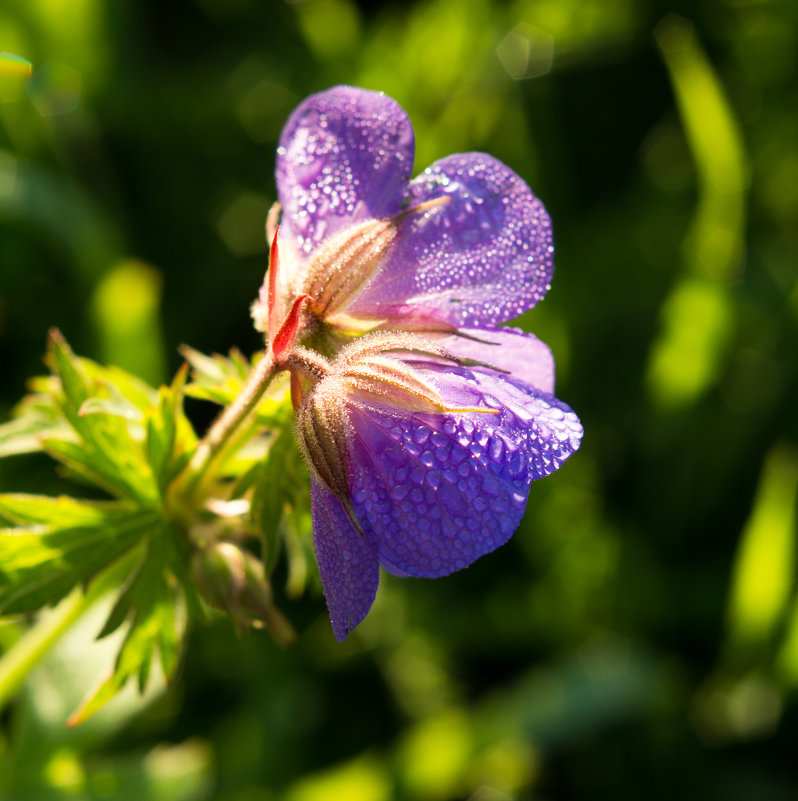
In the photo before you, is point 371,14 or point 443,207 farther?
point 371,14

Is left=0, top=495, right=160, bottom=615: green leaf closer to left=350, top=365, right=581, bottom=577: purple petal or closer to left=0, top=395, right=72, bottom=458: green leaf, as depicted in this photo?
left=0, top=395, right=72, bottom=458: green leaf

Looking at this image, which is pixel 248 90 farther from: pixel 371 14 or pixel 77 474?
pixel 77 474

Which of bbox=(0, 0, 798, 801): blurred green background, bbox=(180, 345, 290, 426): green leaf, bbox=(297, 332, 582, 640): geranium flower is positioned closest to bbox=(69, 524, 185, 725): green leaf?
bbox=(180, 345, 290, 426): green leaf

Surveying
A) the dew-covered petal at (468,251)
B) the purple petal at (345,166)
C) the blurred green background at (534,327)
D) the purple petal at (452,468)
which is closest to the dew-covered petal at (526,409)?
the purple petal at (452,468)

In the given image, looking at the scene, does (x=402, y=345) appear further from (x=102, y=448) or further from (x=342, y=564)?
(x=102, y=448)

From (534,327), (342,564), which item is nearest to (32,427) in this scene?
(342,564)

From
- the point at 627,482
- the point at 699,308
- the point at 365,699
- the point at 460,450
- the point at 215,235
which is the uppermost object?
the point at 460,450

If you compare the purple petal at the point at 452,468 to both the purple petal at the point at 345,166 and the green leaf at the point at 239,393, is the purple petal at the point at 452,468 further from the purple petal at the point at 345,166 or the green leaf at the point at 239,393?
the purple petal at the point at 345,166

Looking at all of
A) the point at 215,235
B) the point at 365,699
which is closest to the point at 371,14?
the point at 215,235
